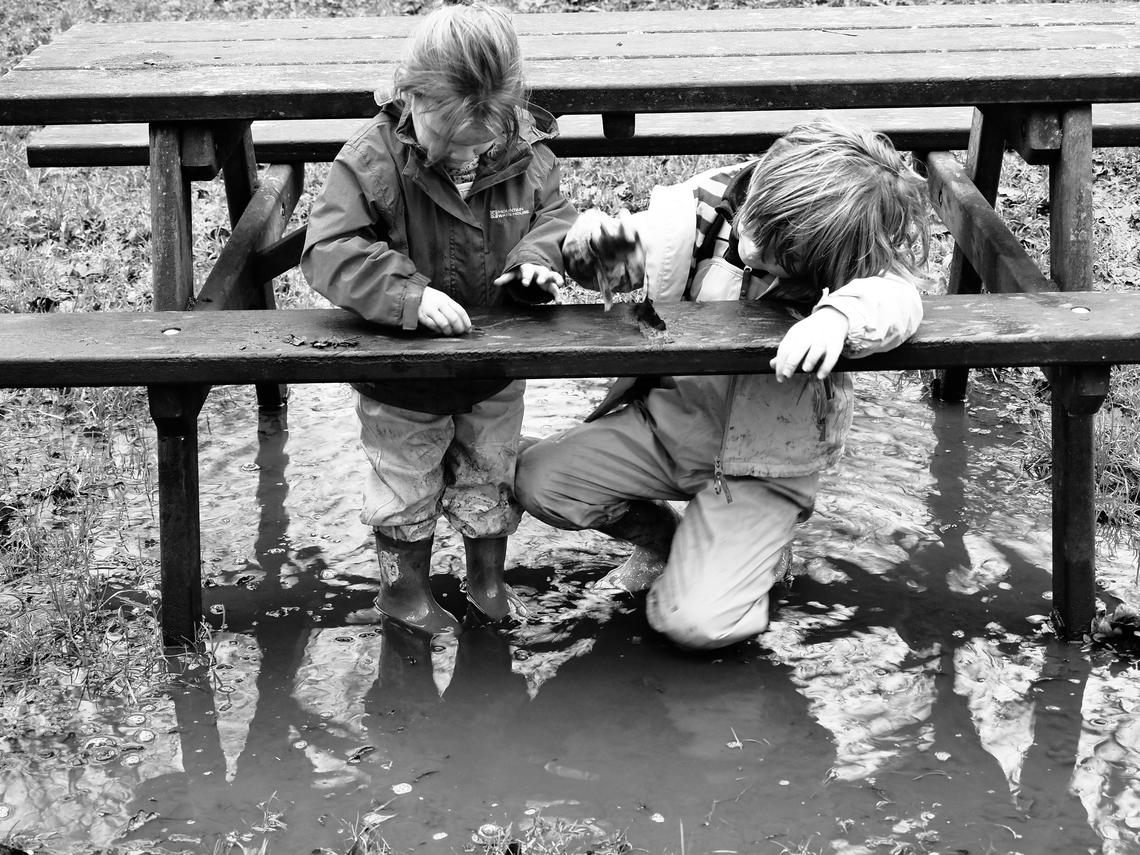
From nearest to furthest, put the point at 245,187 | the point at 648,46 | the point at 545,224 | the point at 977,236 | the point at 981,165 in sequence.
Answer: the point at 545,224
the point at 648,46
the point at 977,236
the point at 981,165
the point at 245,187

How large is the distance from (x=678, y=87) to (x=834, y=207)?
562mm

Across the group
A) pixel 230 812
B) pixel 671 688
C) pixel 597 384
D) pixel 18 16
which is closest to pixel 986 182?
pixel 597 384

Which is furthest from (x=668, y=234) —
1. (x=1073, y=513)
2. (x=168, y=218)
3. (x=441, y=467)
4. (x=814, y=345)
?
(x=168, y=218)

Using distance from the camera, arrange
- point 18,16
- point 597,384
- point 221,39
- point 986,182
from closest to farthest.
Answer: point 221,39 → point 986,182 → point 597,384 → point 18,16

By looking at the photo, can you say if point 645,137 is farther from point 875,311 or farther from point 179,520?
point 179,520

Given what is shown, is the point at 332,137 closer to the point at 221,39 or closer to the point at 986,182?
the point at 221,39

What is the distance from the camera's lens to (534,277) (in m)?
2.73

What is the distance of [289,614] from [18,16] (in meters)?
5.99

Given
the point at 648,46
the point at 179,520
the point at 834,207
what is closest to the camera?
the point at 834,207

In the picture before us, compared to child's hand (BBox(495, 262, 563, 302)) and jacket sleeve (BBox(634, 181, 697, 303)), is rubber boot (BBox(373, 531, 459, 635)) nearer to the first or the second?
child's hand (BBox(495, 262, 563, 302))

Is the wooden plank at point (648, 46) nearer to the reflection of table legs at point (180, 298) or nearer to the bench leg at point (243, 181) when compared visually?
the reflection of table legs at point (180, 298)

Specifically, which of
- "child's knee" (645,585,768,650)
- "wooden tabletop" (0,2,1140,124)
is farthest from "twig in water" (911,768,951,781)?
"wooden tabletop" (0,2,1140,124)

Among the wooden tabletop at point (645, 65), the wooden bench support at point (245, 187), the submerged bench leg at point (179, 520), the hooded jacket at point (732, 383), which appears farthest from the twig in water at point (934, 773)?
the wooden bench support at point (245, 187)

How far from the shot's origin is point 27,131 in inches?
255
